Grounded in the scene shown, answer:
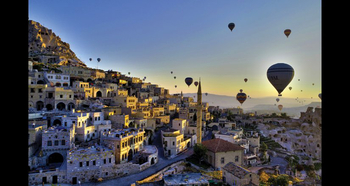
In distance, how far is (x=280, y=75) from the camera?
83.5ft

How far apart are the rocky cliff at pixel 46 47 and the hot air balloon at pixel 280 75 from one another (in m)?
64.8

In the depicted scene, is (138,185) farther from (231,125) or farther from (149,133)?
(231,125)

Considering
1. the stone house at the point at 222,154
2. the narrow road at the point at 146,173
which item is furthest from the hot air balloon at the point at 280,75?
the narrow road at the point at 146,173

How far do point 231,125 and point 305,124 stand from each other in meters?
23.4

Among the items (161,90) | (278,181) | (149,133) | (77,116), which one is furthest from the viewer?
(161,90)

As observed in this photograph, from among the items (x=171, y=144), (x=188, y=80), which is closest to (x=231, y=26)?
(x=188, y=80)

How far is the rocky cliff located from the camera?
6882cm

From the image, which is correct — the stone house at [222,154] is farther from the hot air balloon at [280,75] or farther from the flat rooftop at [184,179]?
the hot air balloon at [280,75]

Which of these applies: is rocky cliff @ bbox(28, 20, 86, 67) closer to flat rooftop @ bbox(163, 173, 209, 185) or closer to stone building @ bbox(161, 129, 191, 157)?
stone building @ bbox(161, 129, 191, 157)

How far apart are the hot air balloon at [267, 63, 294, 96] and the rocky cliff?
64800mm

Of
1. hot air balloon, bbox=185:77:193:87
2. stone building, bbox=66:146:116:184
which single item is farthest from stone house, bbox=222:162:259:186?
hot air balloon, bbox=185:77:193:87

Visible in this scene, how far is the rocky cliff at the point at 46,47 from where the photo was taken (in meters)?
68.8

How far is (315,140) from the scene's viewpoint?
4809 cm
